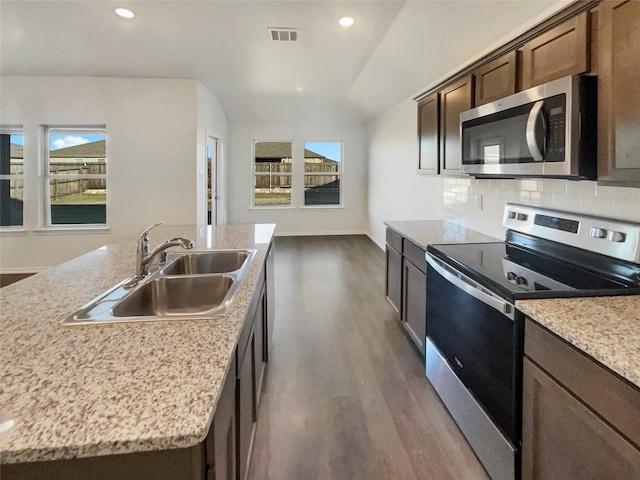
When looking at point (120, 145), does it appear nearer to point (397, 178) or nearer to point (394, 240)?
point (397, 178)

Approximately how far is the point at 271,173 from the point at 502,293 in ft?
23.7

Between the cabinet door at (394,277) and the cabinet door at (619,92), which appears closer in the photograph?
the cabinet door at (619,92)

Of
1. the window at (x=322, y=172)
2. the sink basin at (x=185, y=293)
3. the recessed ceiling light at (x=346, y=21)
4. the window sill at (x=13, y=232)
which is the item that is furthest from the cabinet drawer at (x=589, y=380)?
the window at (x=322, y=172)

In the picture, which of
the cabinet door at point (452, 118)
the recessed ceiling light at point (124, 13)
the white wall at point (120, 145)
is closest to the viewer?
the cabinet door at point (452, 118)

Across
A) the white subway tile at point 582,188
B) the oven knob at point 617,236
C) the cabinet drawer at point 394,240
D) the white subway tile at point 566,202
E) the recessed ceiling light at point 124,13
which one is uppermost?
the recessed ceiling light at point 124,13

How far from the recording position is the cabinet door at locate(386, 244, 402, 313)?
3133mm

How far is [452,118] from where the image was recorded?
2.79 metres

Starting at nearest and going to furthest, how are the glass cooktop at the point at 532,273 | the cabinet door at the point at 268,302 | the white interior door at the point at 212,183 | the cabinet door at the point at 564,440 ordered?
the cabinet door at the point at 564,440 → the glass cooktop at the point at 532,273 → the cabinet door at the point at 268,302 → the white interior door at the point at 212,183

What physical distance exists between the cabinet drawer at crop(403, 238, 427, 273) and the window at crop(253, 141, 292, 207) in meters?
5.72

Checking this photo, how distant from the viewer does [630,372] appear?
0.91 metres

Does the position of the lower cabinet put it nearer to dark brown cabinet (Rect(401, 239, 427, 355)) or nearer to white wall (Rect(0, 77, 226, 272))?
dark brown cabinet (Rect(401, 239, 427, 355))

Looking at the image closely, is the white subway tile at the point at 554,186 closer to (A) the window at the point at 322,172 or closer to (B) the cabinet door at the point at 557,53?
(B) the cabinet door at the point at 557,53

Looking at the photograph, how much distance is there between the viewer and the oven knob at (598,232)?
Result: 1.68 meters

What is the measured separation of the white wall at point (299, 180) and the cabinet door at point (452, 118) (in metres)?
5.42
